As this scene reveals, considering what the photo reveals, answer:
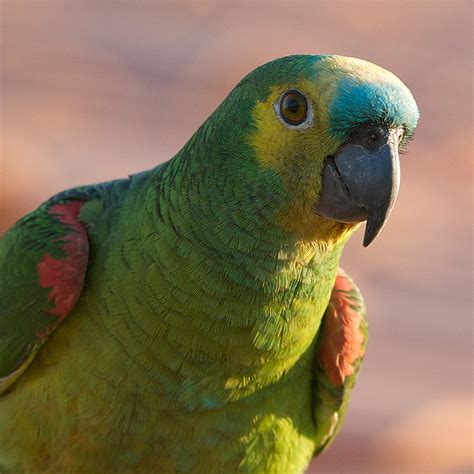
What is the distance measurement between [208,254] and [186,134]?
16.0ft

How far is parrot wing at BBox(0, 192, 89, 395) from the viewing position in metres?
2.71

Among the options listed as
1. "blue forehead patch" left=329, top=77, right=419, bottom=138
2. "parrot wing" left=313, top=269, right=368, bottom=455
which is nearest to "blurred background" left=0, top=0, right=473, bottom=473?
"parrot wing" left=313, top=269, right=368, bottom=455

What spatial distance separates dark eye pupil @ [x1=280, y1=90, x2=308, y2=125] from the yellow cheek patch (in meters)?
0.02

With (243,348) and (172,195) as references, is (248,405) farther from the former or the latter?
(172,195)

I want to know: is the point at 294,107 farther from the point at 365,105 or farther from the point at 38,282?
the point at 38,282

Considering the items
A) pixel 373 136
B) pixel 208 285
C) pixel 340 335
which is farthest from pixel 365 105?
pixel 340 335

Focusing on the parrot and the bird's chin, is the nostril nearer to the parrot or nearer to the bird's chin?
the parrot

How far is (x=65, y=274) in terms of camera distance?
2703mm

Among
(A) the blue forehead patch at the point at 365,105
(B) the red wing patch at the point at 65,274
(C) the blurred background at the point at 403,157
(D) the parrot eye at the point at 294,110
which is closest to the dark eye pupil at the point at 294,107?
(D) the parrot eye at the point at 294,110

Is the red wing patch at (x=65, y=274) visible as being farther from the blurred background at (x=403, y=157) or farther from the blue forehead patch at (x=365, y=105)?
the blurred background at (x=403, y=157)

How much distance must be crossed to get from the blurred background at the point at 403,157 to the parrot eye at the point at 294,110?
3.43 metres

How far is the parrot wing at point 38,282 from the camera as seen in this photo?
271 centimetres

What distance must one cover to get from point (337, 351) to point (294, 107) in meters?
1.04

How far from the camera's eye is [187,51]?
8031 millimetres
